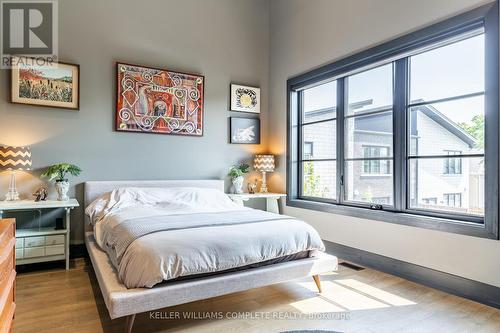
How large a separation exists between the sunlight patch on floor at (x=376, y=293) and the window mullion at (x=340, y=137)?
1.14m

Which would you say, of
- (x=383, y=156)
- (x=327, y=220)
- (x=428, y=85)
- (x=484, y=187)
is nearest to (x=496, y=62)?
(x=428, y=85)

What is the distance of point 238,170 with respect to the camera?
14.9 ft

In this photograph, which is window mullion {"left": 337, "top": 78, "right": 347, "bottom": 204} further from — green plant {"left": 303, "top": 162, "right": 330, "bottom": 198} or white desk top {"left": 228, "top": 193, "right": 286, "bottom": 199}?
white desk top {"left": 228, "top": 193, "right": 286, "bottom": 199}

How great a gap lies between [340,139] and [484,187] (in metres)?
1.64

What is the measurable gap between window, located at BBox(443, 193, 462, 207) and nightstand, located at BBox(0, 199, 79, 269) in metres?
3.60

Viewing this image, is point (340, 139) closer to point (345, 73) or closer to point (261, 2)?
point (345, 73)

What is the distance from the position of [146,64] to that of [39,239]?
2.39m

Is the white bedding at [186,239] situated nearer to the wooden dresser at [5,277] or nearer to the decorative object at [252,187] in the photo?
the wooden dresser at [5,277]

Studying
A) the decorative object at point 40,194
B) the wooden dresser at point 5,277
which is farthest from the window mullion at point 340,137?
the decorative object at point 40,194

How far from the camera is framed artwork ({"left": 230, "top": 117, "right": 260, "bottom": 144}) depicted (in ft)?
15.4

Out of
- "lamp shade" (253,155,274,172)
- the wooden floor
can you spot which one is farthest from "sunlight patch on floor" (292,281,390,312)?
"lamp shade" (253,155,274,172)

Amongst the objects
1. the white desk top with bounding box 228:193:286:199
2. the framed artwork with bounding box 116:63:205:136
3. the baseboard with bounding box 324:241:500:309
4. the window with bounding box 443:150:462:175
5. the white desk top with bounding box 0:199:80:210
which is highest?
the framed artwork with bounding box 116:63:205:136

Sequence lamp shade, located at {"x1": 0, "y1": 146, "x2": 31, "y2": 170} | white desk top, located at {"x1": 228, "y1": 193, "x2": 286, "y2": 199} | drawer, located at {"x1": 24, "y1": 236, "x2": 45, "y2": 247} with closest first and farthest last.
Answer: drawer, located at {"x1": 24, "y1": 236, "x2": 45, "y2": 247}
lamp shade, located at {"x1": 0, "y1": 146, "x2": 31, "y2": 170}
white desk top, located at {"x1": 228, "y1": 193, "x2": 286, "y2": 199}

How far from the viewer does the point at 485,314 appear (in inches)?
89.9
